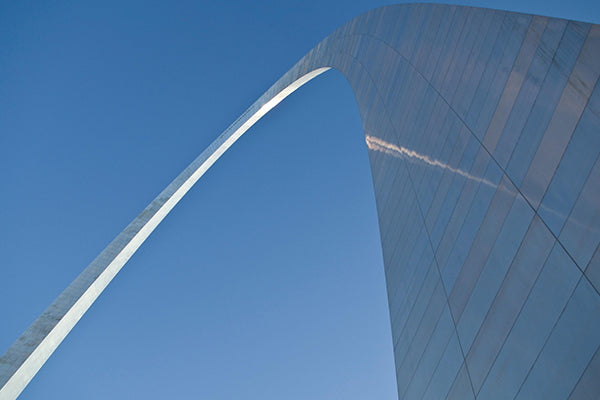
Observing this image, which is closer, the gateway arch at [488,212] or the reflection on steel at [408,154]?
the gateway arch at [488,212]

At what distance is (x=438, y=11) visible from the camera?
13.0 metres

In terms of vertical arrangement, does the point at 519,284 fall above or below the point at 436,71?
below

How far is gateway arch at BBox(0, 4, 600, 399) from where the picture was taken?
6000 mm

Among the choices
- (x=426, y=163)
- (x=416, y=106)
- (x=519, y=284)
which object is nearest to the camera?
(x=519, y=284)

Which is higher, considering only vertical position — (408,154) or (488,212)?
(408,154)

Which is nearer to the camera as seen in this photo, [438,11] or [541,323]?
[541,323]

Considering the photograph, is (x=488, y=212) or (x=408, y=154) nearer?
(x=488, y=212)

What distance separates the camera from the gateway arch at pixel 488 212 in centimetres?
600

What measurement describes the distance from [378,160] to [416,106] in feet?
15.1

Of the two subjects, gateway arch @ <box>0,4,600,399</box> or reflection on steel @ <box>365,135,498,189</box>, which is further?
reflection on steel @ <box>365,135,498,189</box>

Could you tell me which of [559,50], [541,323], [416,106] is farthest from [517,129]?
[416,106]

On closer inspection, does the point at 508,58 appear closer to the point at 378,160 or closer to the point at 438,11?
the point at 438,11

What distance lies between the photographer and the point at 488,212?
8500 millimetres

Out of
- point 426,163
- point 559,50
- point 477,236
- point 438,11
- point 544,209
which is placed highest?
point 438,11
